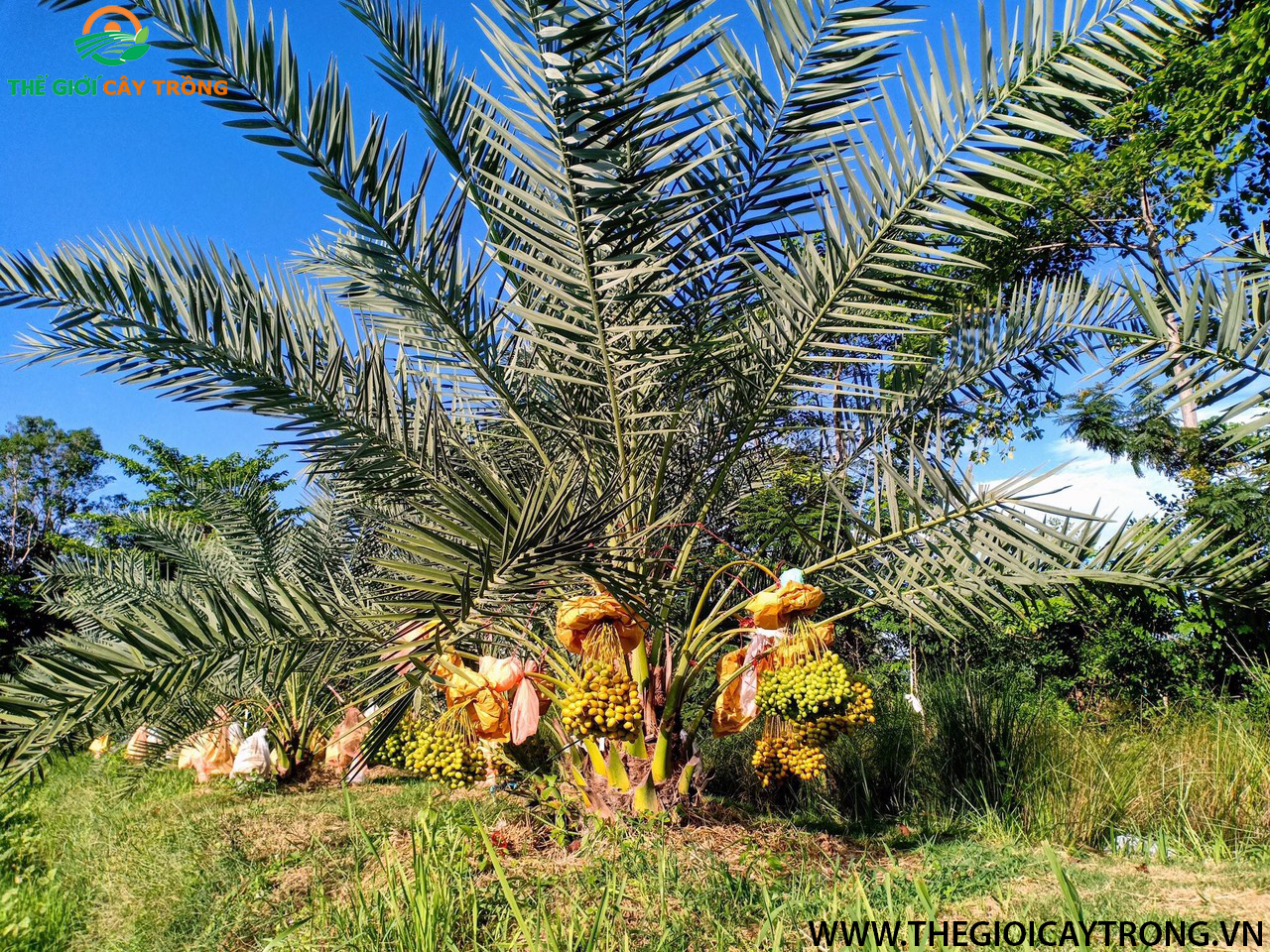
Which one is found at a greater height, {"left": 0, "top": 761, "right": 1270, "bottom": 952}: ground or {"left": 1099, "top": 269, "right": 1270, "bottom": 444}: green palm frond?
{"left": 1099, "top": 269, "right": 1270, "bottom": 444}: green palm frond

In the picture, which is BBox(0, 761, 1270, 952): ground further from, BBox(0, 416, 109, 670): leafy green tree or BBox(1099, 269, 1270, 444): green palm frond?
BBox(0, 416, 109, 670): leafy green tree

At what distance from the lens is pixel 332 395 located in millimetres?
2369

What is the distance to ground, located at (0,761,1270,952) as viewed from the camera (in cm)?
203

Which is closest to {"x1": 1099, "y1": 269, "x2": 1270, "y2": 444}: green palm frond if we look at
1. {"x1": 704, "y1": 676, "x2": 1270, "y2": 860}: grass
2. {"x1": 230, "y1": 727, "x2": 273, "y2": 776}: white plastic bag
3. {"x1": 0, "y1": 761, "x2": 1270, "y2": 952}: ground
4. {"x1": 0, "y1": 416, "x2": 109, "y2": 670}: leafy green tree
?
{"x1": 0, "y1": 761, "x2": 1270, "y2": 952}: ground

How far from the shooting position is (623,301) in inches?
101

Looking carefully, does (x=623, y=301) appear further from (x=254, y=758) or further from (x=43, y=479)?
(x=43, y=479)

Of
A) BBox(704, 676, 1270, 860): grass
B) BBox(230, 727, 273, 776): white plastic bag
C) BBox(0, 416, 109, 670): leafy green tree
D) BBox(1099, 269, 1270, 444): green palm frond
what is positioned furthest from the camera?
BBox(0, 416, 109, 670): leafy green tree

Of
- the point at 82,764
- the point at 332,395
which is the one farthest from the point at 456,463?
the point at 82,764

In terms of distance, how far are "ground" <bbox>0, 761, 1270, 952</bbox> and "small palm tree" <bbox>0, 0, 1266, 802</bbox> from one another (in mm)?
551

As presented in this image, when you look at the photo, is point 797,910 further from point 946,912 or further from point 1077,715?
point 1077,715

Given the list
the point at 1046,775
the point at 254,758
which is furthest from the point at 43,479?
the point at 1046,775

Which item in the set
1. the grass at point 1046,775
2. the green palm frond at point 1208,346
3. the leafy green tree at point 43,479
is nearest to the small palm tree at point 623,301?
the green palm frond at point 1208,346

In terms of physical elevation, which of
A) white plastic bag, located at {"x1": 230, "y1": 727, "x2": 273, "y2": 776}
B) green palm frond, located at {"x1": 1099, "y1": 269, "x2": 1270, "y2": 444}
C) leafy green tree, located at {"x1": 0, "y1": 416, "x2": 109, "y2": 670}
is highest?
leafy green tree, located at {"x1": 0, "y1": 416, "x2": 109, "y2": 670}

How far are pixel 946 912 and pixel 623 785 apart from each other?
1.19m
